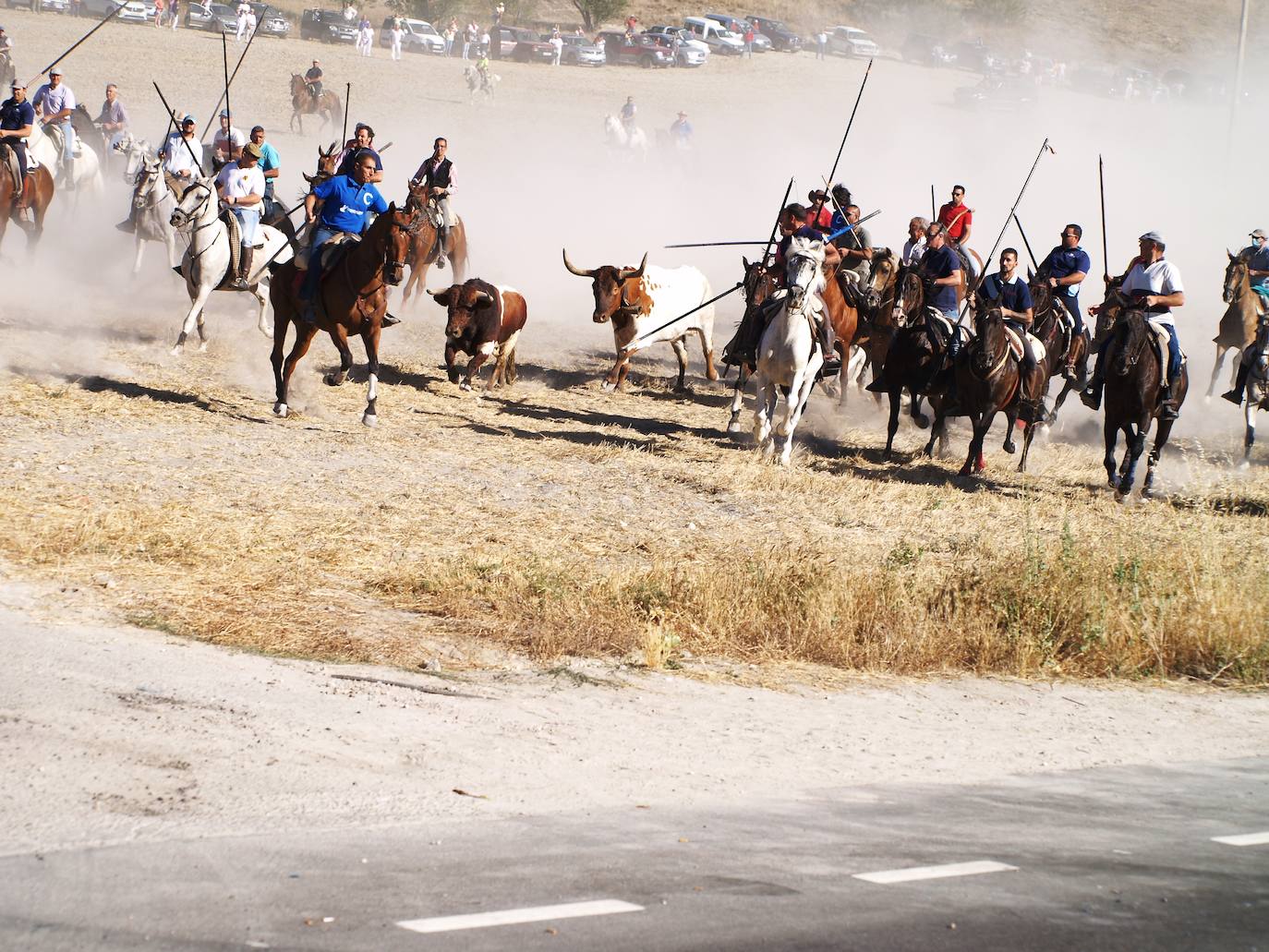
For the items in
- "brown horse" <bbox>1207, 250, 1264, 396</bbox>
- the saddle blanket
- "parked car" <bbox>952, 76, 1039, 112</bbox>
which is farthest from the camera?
"parked car" <bbox>952, 76, 1039, 112</bbox>

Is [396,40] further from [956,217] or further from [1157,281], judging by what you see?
[1157,281]

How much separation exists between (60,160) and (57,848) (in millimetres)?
24274

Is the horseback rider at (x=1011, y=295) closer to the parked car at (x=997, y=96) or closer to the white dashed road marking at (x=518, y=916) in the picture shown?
the white dashed road marking at (x=518, y=916)

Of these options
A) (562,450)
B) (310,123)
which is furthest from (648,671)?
(310,123)

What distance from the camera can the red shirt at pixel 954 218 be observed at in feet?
70.0

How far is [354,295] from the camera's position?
→ 15.9m

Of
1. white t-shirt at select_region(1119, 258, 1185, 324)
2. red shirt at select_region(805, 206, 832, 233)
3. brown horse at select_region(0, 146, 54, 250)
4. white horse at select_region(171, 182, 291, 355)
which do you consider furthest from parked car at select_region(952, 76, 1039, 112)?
white t-shirt at select_region(1119, 258, 1185, 324)

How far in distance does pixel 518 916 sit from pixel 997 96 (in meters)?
72.7

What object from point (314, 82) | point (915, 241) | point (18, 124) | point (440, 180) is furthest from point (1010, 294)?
point (314, 82)

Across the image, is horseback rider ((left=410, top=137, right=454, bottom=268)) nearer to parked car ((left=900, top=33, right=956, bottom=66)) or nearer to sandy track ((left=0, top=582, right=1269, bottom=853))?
sandy track ((left=0, top=582, right=1269, bottom=853))

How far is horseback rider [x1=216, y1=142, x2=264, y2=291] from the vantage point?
1950cm

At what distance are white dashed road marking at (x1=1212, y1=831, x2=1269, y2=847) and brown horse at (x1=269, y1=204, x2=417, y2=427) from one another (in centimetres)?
1031

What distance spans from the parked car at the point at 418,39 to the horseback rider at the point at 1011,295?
54740 mm

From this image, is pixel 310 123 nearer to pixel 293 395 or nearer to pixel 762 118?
pixel 762 118
